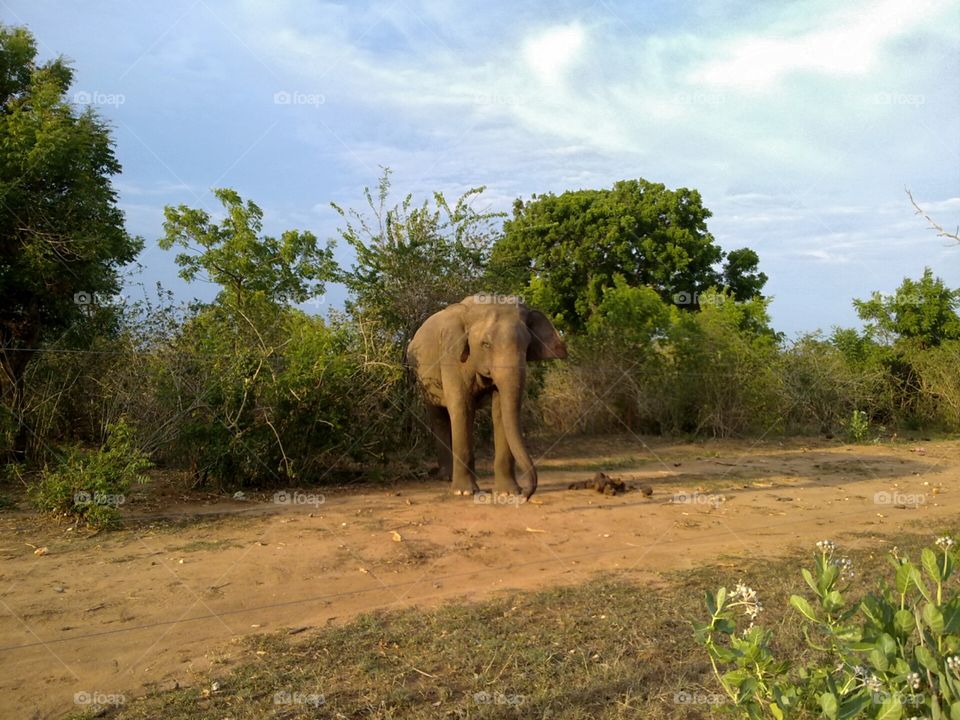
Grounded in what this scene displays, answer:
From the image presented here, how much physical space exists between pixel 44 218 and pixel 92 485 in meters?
4.77

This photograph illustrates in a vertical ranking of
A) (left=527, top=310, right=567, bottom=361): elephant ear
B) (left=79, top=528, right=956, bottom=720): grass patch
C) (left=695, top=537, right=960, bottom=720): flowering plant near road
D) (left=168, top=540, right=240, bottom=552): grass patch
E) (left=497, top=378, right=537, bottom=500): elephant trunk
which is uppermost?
(left=527, top=310, right=567, bottom=361): elephant ear

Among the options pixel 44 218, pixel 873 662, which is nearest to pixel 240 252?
pixel 44 218

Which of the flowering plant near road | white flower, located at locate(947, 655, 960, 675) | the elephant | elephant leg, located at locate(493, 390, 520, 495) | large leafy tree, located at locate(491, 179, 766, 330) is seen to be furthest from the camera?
large leafy tree, located at locate(491, 179, 766, 330)

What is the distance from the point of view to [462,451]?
33.3 feet

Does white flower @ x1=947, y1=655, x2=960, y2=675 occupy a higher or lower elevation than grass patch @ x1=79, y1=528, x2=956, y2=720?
higher

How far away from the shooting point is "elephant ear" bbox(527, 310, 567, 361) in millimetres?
10547

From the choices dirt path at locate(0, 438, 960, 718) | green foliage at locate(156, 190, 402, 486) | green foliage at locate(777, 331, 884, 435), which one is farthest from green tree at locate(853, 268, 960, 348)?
green foliage at locate(156, 190, 402, 486)

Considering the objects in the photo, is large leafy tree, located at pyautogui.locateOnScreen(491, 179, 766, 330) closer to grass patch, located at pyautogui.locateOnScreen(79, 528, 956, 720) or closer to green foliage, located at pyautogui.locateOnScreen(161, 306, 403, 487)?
green foliage, located at pyautogui.locateOnScreen(161, 306, 403, 487)

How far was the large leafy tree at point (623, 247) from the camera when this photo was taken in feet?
95.0

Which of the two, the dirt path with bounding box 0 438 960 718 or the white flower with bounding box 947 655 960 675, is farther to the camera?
the dirt path with bounding box 0 438 960 718

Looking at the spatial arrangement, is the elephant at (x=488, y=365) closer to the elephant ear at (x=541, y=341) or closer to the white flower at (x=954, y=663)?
the elephant ear at (x=541, y=341)

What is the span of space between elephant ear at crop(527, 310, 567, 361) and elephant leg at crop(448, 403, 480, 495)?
45.2 inches

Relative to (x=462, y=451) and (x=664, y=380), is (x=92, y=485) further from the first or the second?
(x=664, y=380)

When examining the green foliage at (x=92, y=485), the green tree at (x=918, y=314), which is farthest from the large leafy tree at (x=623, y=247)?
the green foliage at (x=92, y=485)
